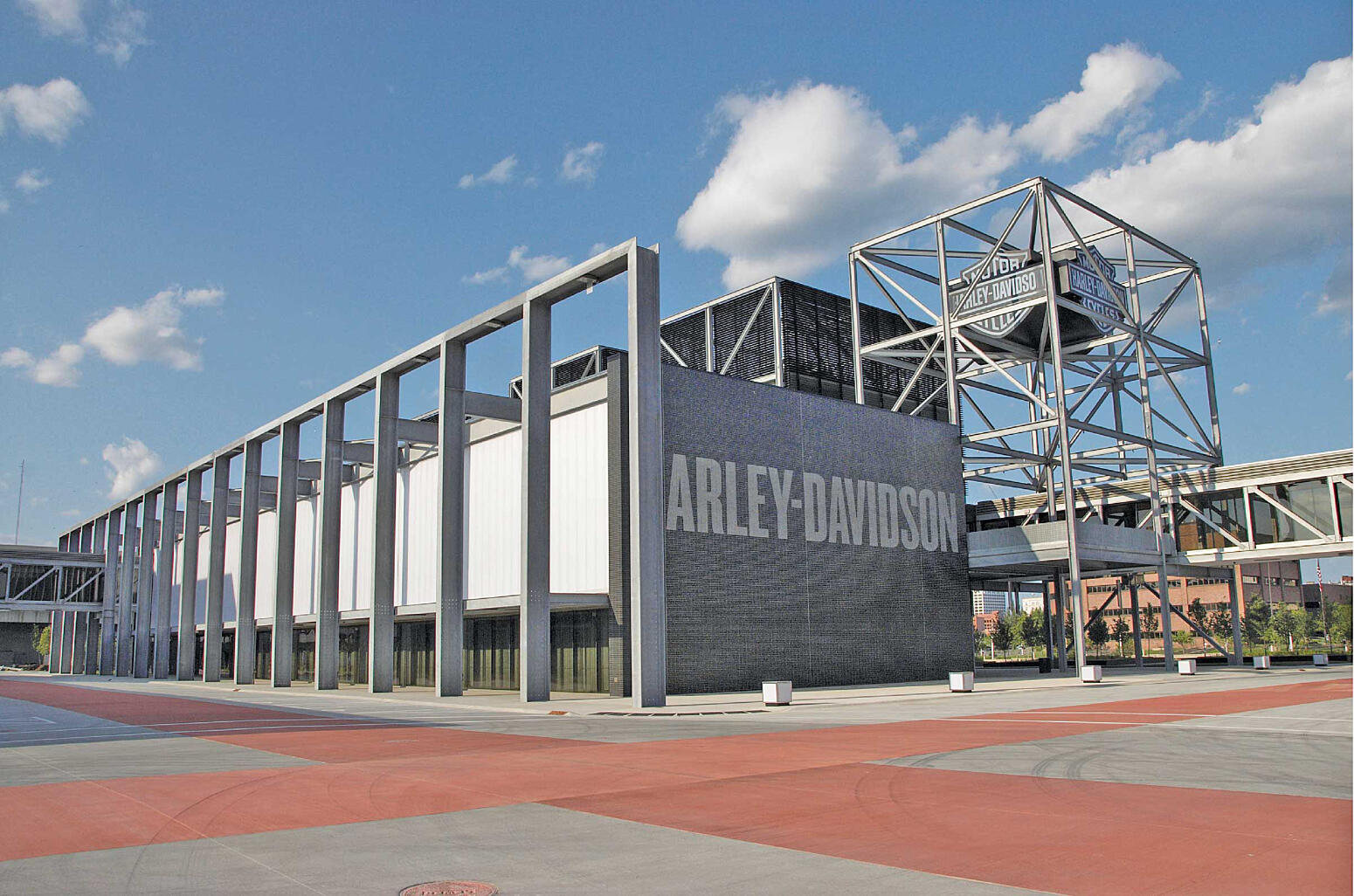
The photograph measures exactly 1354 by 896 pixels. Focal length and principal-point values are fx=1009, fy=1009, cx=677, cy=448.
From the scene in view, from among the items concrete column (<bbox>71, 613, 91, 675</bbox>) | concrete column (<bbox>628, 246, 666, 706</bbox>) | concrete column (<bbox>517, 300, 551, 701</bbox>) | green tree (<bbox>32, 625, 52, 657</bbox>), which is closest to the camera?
concrete column (<bbox>628, 246, 666, 706</bbox>)

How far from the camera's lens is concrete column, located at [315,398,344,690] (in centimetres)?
4466

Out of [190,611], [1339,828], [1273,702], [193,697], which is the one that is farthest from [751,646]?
[190,611]

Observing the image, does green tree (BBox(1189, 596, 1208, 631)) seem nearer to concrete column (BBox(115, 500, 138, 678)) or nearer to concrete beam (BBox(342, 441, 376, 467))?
concrete beam (BBox(342, 441, 376, 467))

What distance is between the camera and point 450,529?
3556cm

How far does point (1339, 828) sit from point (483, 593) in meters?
34.1

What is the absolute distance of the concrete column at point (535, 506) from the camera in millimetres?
31484

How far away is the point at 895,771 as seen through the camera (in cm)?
1298

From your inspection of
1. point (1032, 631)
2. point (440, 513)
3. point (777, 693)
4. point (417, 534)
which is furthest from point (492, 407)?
point (1032, 631)

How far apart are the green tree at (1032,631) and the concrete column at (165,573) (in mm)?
81478

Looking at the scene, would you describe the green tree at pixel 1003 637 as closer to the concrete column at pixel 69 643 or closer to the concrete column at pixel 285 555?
the concrete column at pixel 285 555

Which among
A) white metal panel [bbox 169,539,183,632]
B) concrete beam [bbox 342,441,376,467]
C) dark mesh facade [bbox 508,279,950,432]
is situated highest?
dark mesh facade [bbox 508,279,950,432]

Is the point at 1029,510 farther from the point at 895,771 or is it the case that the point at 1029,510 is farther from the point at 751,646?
the point at 895,771

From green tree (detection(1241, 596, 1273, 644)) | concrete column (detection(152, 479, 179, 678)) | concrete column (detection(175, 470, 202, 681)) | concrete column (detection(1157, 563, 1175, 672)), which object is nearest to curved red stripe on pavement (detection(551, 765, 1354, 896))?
concrete column (detection(1157, 563, 1175, 672))

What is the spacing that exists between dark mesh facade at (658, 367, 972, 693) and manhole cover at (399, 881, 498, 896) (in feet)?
85.4
